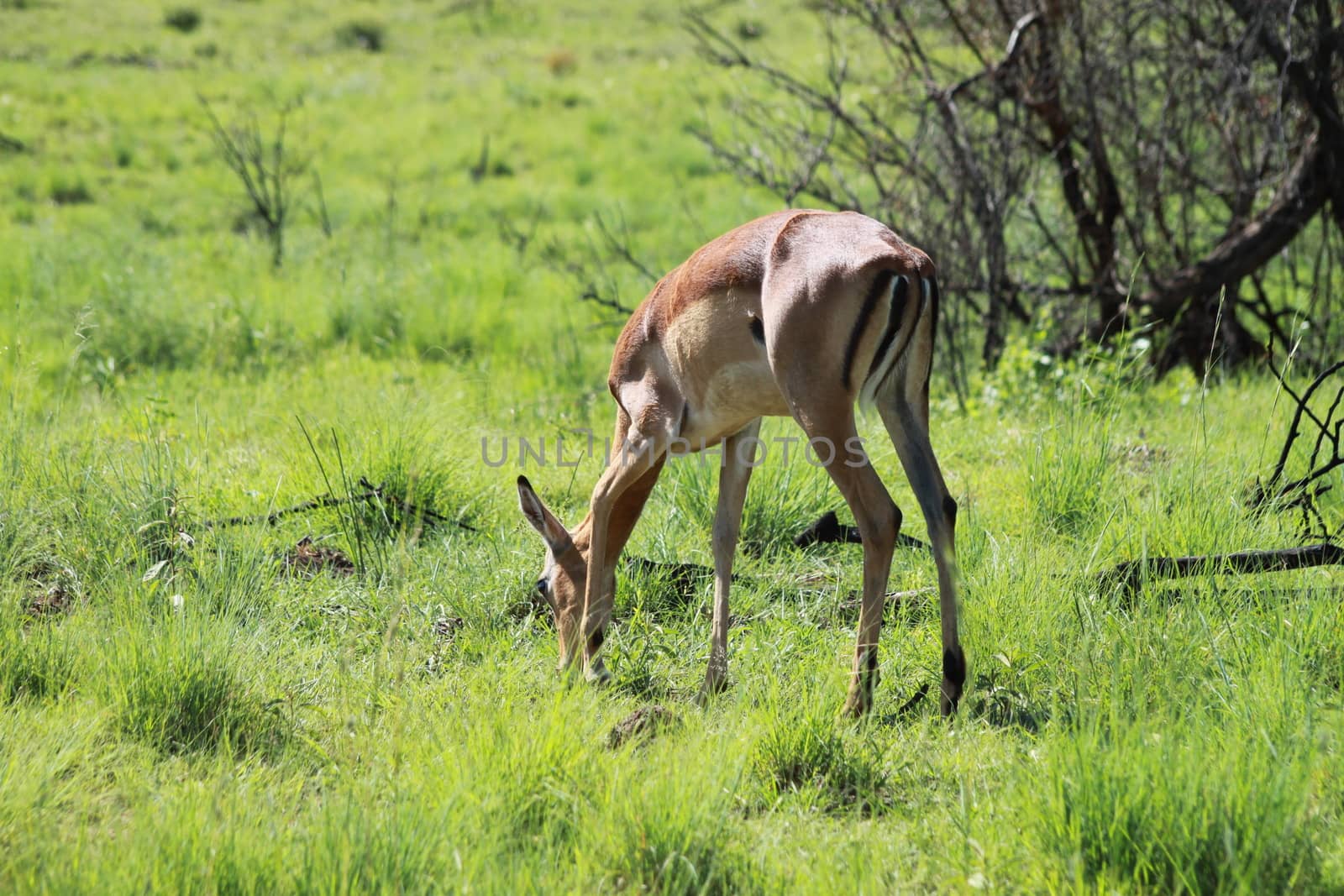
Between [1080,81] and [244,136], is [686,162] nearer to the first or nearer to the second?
[244,136]

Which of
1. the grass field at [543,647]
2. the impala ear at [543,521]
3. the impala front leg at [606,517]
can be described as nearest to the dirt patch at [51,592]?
the grass field at [543,647]

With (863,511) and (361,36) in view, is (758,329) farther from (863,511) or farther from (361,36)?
(361,36)

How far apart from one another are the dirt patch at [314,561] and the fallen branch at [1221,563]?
119 inches

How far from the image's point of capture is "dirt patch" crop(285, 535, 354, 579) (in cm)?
490

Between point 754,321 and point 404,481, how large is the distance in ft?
6.85

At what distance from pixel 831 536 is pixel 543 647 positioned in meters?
1.37

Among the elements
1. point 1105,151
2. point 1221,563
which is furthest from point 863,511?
point 1105,151

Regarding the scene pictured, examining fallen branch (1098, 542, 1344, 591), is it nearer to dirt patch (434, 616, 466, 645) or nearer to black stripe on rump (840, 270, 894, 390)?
black stripe on rump (840, 270, 894, 390)

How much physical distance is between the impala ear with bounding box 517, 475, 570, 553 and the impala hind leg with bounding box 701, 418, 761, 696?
1.91 feet

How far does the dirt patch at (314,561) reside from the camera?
4.90m

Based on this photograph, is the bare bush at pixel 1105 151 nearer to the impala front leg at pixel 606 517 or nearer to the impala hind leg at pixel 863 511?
the impala front leg at pixel 606 517

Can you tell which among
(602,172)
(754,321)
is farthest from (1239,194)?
(602,172)

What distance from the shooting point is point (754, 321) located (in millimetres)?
4016
